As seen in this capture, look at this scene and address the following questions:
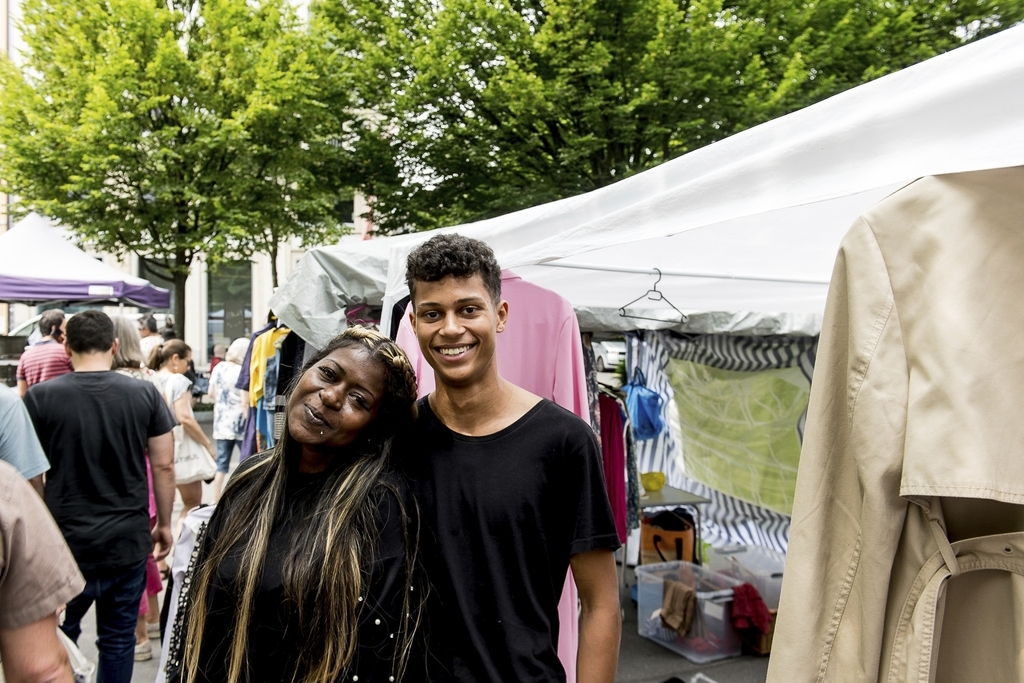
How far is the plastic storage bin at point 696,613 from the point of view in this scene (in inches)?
187

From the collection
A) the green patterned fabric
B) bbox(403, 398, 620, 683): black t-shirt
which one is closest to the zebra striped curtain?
the green patterned fabric

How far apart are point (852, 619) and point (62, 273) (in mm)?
9764

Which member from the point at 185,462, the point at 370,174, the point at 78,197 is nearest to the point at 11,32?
the point at 78,197

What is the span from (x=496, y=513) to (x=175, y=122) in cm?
1592

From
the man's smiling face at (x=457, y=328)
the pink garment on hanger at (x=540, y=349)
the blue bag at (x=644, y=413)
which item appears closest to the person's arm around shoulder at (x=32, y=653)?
the man's smiling face at (x=457, y=328)

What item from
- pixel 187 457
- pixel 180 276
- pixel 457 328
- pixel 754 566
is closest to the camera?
pixel 457 328

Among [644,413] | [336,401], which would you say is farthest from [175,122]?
[336,401]

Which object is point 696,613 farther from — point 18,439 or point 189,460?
point 18,439

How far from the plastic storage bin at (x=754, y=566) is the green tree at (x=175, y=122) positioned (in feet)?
37.2

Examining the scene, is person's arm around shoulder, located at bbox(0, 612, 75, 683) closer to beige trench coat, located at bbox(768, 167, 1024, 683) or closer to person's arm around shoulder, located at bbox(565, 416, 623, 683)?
person's arm around shoulder, located at bbox(565, 416, 623, 683)

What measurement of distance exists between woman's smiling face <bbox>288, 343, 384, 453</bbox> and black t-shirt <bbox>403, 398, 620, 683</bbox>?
281 mm

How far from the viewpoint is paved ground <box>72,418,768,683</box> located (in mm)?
4406

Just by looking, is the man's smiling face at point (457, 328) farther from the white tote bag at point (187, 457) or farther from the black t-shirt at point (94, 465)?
the white tote bag at point (187, 457)

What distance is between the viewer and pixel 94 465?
11.6 feet
